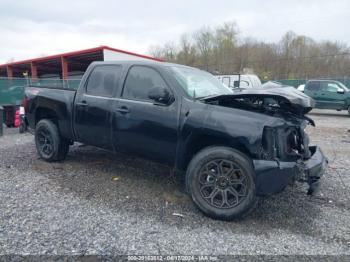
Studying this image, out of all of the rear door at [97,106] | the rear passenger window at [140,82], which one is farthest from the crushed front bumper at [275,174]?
the rear door at [97,106]

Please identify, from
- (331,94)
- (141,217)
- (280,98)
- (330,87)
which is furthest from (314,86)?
(141,217)

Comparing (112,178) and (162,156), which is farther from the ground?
(162,156)

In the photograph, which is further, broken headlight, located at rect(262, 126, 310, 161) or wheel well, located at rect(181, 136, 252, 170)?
wheel well, located at rect(181, 136, 252, 170)

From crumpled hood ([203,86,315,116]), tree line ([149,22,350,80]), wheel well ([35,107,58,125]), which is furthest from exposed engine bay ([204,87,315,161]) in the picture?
tree line ([149,22,350,80])

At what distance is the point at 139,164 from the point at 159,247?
272cm

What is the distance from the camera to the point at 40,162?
17.9ft

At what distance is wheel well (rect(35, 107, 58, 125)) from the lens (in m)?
5.32

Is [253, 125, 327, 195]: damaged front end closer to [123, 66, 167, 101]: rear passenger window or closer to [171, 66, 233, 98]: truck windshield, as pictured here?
[171, 66, 233, 98]: truck windshield

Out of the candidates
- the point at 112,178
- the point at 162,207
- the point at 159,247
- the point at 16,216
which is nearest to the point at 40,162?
the point at 112,178

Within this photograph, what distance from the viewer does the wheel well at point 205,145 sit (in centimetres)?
338

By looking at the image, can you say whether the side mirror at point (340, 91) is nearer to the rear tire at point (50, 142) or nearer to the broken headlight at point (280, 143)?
the broken headlight at point (280, 143)

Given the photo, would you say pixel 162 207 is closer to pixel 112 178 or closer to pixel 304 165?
pixel 112 178

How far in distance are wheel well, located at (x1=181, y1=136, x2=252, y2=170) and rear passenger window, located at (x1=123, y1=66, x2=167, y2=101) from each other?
943 mm

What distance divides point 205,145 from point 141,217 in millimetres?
1227
